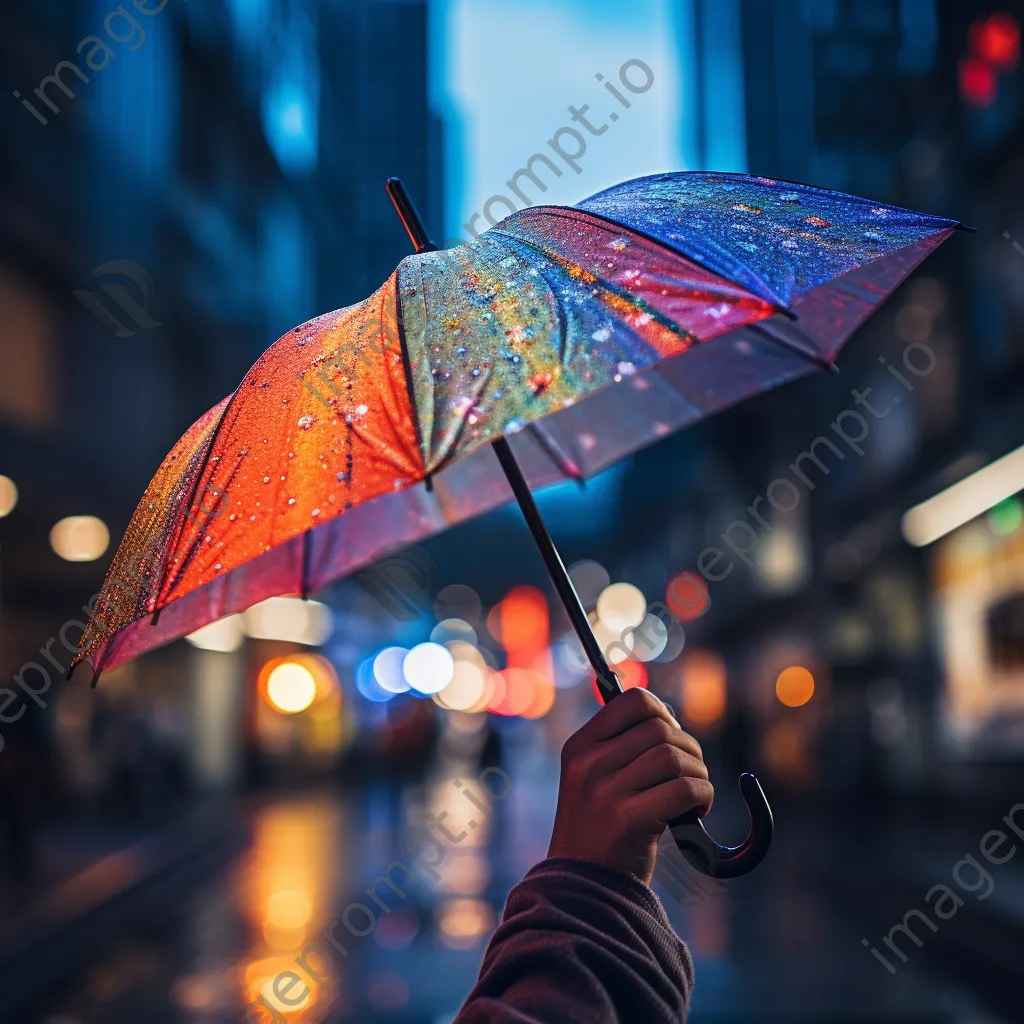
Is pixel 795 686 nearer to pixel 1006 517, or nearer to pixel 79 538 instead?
pixel 1006 517

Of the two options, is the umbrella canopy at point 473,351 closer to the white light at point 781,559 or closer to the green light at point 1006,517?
the green light at point 1006,517

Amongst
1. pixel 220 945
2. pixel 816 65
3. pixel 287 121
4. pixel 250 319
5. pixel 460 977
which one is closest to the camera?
pixel 460 977

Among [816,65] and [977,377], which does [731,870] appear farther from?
[816,65]

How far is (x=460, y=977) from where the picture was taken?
9.25 meters

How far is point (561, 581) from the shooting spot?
2271 mm

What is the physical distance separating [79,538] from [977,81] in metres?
16.8

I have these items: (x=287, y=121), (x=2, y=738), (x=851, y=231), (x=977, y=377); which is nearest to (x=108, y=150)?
(x=2, y=738)

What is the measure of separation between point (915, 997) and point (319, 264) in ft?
150

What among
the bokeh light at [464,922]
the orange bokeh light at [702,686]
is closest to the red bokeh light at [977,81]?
the bokeh light at [464,922]

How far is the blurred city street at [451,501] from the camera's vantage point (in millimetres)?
2428

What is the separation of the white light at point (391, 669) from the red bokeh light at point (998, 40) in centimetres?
3409

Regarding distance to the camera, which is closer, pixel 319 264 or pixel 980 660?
pixel 980 660

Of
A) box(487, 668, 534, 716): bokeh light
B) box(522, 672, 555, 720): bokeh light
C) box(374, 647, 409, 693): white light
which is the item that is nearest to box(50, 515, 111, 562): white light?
box(374, 647, 409, 693): white light

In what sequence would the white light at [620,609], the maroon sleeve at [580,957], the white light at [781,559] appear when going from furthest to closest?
the white light at [620,609] < the white light at [781,559] < the maroon sleeve at [580,957]
